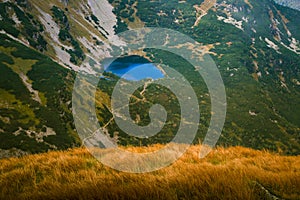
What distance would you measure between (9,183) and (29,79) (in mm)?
104492

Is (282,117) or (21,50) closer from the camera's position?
(21,50)

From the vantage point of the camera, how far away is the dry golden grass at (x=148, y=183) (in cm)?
423

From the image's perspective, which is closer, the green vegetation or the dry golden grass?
the dry golden grass

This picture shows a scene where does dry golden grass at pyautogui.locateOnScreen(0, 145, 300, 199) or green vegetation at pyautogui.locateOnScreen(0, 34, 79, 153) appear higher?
dry golden grass at pyautogui.locateOnScreen(0, 145, 300, 199)

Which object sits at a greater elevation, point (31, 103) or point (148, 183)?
point (148, 183)

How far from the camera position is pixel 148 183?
461cm

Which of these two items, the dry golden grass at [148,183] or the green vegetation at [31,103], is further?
the green vegetation at [31,103]

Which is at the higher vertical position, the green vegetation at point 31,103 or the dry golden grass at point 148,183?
the dry golden grass at point 148,183

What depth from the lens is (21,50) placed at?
113438mm

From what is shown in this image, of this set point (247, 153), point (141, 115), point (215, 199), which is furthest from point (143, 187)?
point (141, 115)

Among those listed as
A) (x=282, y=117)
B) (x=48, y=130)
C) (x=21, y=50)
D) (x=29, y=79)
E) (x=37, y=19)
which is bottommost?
(x=282, y=117)

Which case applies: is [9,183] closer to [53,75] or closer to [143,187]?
[143,187]

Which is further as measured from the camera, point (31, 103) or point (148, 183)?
point (31, 103)

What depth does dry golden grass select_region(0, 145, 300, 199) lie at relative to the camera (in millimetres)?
4234
